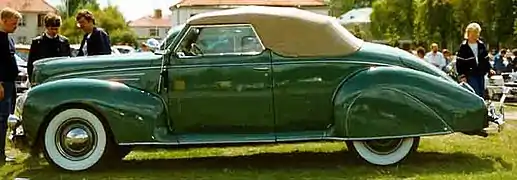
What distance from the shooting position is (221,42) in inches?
343

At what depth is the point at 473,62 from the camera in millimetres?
11578

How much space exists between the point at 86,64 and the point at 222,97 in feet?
4.71

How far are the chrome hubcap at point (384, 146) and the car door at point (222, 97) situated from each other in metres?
0.97

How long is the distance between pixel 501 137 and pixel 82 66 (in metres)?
5.16

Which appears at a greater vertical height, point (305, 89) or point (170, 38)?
point (170, 38)

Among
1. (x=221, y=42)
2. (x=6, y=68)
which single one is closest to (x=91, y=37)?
(x=6, y=68)

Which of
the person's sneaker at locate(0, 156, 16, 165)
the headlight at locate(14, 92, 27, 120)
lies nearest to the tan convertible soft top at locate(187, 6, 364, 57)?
the headlight at locate(14, 92, 27, 120)

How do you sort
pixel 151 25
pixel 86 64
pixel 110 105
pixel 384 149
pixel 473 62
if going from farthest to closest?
pixel 151 25, pixel 473 62, pixel 86 64, pixel 384 149, pixel 110 105

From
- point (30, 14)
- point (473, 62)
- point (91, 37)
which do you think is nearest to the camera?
point (91, 37)

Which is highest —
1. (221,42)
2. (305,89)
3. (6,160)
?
(221,42)

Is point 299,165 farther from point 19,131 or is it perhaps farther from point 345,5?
point 345,5

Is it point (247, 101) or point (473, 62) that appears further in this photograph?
point (473, 62)

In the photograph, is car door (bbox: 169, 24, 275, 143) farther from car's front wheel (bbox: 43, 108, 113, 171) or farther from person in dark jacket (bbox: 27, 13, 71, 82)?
person in dark jacket (bbox: 27, 13, 71, 82)

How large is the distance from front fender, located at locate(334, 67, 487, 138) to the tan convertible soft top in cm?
42
